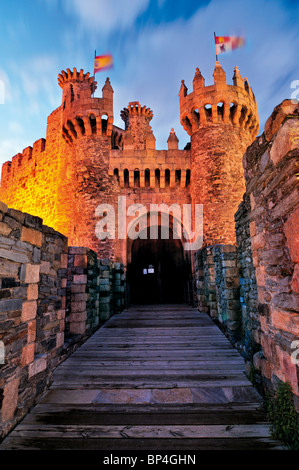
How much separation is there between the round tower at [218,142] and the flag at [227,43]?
0.67 meters

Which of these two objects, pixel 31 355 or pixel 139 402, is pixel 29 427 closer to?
pixel 31 355

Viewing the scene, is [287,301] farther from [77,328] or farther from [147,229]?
[147,229]

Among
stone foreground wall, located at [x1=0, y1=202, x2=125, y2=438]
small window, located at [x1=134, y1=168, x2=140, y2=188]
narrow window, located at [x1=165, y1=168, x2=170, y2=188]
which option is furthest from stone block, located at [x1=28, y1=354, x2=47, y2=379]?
narrow window, located at [x1=165, y1=168, x2=170, y2=188]

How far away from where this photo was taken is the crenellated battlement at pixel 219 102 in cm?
1022

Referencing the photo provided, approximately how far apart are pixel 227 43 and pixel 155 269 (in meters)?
11.0

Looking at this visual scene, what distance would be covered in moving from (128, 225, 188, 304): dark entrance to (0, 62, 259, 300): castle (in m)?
0.05

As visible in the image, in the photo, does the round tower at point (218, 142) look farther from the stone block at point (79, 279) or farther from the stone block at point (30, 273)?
the stone block at point (30, 273)

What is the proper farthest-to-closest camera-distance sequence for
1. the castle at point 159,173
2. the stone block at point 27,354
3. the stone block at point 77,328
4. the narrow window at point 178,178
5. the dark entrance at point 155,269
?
the dark entrance at point 155,269 < the narrow window at point 178,178 < the castle at point 159,173 < the stone block at point 77,328 < the stone block at point 27,354

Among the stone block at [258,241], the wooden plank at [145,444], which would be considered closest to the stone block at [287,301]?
the stone block at [258,241]

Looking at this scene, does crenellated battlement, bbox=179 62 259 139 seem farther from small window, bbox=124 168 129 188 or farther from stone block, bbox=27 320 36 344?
stone block, bbox=27 320 36 344

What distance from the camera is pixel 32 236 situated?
9.46ft

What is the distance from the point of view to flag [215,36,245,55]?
10172 millimetres

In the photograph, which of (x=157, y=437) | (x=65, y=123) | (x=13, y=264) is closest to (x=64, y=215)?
(x=65, y=123)

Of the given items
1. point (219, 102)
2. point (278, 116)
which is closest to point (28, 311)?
point (278, 116)
